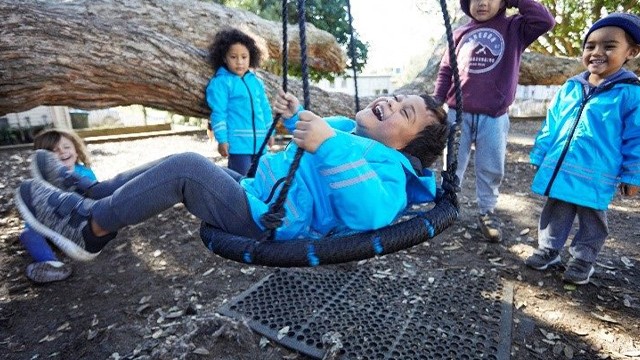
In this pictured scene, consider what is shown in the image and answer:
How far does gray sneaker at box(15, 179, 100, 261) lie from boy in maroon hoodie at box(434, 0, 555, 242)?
6.91ft

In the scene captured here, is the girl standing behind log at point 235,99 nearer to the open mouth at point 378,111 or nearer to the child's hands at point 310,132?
the open mouth at point 378,111

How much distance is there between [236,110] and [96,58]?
945 mm

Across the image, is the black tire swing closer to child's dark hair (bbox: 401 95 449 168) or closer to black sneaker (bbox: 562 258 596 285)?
child's dark hair (bbox: 401 95 449 168)

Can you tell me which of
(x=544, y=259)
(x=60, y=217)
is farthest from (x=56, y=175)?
(x=544, y=259)

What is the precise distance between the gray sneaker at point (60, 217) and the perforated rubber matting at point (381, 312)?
0.88 m

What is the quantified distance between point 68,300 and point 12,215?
1507mm

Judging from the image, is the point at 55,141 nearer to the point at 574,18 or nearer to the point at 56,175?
the point at 56,175

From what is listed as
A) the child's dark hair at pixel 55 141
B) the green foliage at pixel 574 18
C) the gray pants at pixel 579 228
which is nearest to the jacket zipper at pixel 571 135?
the gray pants at pixel 579 228

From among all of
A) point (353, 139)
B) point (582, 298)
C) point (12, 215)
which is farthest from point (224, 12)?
point (582, 298)

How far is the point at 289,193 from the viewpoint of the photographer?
1.44 metres

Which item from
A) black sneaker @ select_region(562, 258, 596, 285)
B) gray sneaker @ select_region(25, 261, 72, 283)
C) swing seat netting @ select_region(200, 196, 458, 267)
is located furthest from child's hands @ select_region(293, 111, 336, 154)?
gray sneaker @ select_region(25, 261, 72, 283)

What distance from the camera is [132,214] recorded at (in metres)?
1.41

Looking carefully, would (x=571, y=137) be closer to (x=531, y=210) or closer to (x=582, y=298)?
(x=582, y=298)

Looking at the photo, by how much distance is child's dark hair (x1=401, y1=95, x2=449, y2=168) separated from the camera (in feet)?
4.98
